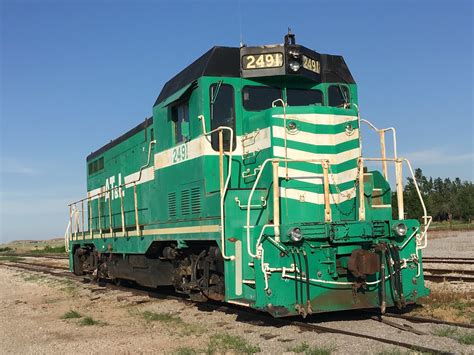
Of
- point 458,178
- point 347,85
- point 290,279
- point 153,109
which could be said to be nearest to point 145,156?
point 153,109

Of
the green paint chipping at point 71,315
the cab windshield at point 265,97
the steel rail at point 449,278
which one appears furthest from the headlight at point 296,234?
the steel rail at point 449,278

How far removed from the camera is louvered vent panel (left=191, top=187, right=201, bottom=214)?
7.55 metres

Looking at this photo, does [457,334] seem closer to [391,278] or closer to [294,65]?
[391,278]

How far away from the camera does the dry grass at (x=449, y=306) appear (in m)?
6.60

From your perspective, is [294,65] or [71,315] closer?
[294,65]

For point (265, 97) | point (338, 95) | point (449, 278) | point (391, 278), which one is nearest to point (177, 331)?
point (391, 278)

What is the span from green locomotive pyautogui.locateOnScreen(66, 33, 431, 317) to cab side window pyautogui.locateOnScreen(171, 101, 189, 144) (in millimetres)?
18

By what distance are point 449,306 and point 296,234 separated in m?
2.79

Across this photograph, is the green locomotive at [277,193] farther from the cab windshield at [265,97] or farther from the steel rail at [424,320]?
the steel rail at [424,320]

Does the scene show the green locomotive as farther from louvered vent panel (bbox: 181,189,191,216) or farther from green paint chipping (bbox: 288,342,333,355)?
green paint chipping (bbox: 288,342,333,355)

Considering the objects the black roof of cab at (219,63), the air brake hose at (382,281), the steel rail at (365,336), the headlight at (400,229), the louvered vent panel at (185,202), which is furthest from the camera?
the louvered vent panel at (185,202)

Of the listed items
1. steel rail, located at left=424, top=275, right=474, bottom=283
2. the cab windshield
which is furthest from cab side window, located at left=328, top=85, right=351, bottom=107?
steel rail, located at left=424, top=275, right=474, bottom=283

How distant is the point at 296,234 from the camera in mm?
6020

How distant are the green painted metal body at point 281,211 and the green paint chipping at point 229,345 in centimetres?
49
